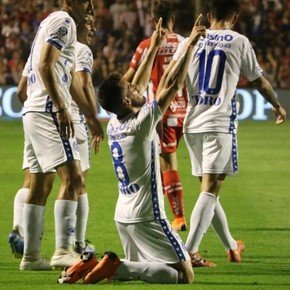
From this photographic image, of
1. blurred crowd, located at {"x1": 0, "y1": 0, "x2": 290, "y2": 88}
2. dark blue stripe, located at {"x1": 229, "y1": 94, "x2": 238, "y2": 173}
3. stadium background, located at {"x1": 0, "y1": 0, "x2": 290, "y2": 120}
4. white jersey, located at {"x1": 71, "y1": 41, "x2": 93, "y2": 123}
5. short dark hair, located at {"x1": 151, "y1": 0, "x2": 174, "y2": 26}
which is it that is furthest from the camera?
blurred crowd, located at {"x1": 0, "y1": 0, "x2": 290, "y2": 88}

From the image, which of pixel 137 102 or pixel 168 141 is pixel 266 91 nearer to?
pixel 137 102

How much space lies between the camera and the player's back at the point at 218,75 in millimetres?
9992

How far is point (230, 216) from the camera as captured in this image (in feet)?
42.7

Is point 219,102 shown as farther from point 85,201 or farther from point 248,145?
point 248,145

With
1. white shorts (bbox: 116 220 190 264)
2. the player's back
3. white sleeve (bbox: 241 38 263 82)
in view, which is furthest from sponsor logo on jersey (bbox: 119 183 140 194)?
white sleeve (bbox: 241 38 263 82)

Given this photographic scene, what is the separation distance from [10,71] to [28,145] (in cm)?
1853

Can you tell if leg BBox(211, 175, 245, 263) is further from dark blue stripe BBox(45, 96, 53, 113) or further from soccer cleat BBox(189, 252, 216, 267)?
dark blue stripe BBox(45, 96, 53, 113)

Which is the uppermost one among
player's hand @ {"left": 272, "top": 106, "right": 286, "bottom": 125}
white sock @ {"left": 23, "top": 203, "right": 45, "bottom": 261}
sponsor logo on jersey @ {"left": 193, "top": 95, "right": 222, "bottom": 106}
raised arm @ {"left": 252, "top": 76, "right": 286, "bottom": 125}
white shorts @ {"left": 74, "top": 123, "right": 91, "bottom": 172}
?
raised arm @ {"left": 252, "top": 76, "right": 286, "bottom": 125}

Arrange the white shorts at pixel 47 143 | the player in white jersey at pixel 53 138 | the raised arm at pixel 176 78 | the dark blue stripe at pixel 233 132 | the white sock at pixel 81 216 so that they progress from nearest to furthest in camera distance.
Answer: the raised arm at pixel 176 78 < the player in white jersey at pixel 53 138 < the white shorts at pixel 47 143 < the dark blue stripe at pixel 233 132 < the white sock at pixel 81 216

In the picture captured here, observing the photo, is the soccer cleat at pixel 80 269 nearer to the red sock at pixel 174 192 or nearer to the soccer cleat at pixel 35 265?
the soccer cleat at pixel 35 265

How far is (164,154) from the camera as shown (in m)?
12.7

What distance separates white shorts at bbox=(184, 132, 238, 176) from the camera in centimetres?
990

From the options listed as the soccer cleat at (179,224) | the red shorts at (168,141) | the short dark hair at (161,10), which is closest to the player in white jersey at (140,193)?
the short dark hair at (161,10)

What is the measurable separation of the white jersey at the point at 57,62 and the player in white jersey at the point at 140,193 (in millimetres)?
682
